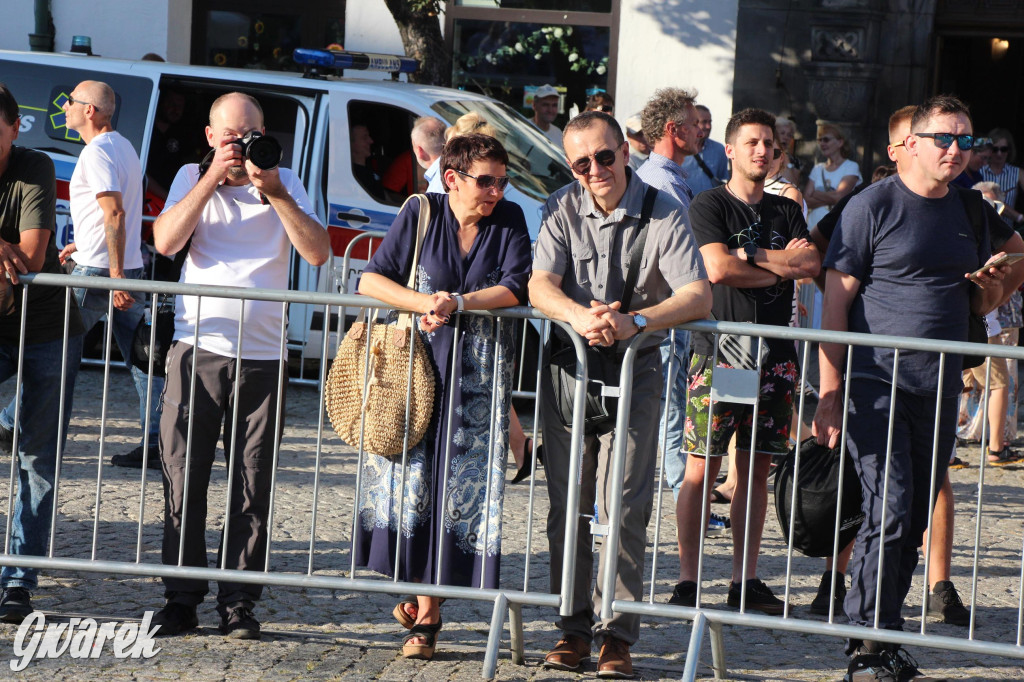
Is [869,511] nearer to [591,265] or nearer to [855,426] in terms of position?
[855,426]

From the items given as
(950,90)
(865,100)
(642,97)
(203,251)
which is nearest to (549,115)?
(642,97)

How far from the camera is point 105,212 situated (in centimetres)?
674

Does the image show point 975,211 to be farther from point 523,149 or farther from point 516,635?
point 523,149

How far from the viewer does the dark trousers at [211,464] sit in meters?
4.84

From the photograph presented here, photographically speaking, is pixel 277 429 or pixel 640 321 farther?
pixel 277 429

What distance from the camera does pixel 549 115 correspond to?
11516 mm

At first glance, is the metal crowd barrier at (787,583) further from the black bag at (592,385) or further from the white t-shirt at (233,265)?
the white t-shirt at (233,265)

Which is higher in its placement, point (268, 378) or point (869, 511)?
point (268, 378)

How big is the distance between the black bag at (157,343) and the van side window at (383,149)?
7.71ft

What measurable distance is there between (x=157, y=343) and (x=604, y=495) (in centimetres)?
274

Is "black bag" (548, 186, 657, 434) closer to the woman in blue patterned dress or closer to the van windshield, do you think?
the woman in blue patterned dress

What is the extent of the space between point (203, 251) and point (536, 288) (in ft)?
4.15

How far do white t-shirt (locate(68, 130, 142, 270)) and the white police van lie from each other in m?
1.94

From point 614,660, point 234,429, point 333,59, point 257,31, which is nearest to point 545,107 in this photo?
point 333,59
